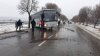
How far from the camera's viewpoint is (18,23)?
1608 inches

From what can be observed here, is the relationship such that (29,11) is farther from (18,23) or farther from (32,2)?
(18,23)

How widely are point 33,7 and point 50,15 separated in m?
10.7

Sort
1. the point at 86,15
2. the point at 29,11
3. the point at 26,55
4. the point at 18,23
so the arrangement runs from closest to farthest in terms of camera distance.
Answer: the point at 26,55 < the point at 18,23 < the point at 29,11 < the point at 86,15

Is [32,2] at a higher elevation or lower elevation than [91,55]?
higher

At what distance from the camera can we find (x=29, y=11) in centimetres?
5369

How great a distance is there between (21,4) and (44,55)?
41.9m

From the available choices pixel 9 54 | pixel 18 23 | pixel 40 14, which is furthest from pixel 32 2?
pixel 9 54

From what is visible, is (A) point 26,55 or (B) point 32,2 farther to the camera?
(B) point 32,2

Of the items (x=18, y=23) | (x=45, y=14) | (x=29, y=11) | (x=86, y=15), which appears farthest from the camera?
(x=86, y=15)

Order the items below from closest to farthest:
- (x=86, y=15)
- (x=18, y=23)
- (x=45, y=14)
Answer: (x=18, y=23)
(x=45, y=14)
(x=86, y=15)

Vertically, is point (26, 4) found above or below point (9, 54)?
above

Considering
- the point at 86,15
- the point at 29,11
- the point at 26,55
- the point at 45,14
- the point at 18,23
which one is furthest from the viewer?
the point at 86,15

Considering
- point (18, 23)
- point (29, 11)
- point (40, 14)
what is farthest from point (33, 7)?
point (18, 23)

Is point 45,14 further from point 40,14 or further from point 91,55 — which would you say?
point 91,55
